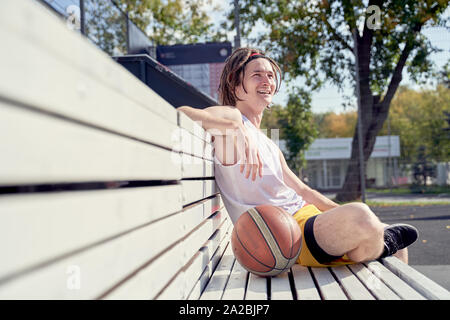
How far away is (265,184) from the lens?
2.65 m

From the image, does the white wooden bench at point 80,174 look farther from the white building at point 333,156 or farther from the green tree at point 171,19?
the white building at point 333,156

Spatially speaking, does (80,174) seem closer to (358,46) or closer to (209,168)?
(209,168)

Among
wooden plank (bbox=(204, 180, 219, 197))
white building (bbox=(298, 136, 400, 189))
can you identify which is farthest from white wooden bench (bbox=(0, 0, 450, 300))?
white building (bbox=(298, 136, 400, 189))

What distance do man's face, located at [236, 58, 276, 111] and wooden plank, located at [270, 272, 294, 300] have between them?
1.34 meters

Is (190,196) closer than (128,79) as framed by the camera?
No

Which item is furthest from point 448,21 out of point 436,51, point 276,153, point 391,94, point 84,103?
point 84,103

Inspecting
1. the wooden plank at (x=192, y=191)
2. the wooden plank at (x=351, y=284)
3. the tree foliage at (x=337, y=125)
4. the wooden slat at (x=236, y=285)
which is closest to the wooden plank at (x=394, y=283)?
the wooden plank at (x=351, y=284)

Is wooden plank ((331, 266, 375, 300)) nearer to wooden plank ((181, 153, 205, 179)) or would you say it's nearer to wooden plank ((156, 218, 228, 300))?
wooden plank ((156, 218, 228, 300))

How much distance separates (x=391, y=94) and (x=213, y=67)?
5.34m

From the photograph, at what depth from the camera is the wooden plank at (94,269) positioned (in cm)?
67

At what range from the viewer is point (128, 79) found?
3.63ft
